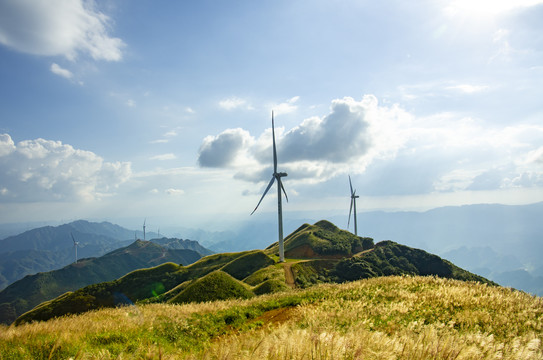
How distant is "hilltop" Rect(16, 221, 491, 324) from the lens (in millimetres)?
52469

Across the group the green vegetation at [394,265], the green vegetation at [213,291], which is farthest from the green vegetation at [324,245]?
the green vegetation at [213,291]

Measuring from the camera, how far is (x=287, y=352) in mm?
4531

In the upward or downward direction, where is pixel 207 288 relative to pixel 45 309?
upward

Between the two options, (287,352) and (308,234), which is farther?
(308,234)

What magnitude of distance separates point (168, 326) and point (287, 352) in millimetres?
10101

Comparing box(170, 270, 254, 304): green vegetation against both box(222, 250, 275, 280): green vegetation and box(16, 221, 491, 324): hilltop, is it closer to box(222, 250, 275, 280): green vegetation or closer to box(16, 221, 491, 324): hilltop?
box(16, 221, 491, 324): hilltop

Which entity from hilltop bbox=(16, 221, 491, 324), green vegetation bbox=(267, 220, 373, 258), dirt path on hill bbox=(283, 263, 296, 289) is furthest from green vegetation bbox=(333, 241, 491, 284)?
dirt path on hill bbox=(283, 263, 296, 289)

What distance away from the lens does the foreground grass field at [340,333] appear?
4871 mm

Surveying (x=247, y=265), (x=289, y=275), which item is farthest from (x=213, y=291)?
(x=247, y=265)

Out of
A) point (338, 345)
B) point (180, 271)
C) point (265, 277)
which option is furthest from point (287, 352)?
point (180, 271)

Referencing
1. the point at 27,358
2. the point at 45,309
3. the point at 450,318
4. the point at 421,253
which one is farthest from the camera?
the point at 421,253

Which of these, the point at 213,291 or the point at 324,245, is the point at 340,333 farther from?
the point at 324,245

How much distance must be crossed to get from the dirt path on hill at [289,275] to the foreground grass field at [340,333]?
51.0 metres

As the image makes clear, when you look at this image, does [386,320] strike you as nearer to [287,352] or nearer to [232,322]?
[287,352]
